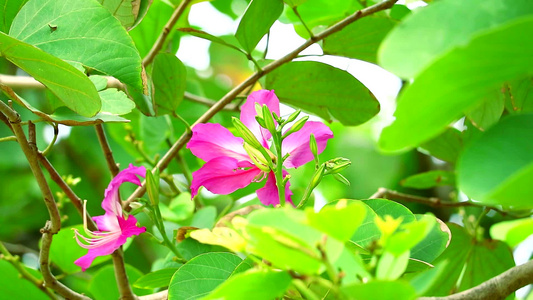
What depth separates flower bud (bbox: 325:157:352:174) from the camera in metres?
0.52

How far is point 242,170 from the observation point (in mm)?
591

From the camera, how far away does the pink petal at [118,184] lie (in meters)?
0.61

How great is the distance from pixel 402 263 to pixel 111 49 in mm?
319

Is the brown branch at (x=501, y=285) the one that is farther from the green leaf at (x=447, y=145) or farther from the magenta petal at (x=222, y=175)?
the green leaf at (x=447, y=145)

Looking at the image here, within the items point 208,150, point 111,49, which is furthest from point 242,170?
point 111,49

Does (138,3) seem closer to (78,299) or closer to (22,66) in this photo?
(22,66)

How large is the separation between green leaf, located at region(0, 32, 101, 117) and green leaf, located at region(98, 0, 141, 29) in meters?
0.18

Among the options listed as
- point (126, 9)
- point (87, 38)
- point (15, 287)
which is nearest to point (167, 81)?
point (126, 9)

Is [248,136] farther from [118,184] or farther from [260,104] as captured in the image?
[118,184]

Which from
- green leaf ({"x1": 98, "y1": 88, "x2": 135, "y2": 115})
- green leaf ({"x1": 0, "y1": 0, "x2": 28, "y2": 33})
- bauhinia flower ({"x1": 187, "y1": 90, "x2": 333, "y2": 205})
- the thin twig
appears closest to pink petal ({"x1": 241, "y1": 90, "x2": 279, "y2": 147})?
bauhinia flower ({"x1": 187, "y1": 90, "x2": 333, "y2": 205})

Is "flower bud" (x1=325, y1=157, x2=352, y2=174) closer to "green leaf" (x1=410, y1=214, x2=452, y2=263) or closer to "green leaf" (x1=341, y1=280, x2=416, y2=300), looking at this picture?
"green leaf" (x1=410, y1=214, x2=452, y2=263)

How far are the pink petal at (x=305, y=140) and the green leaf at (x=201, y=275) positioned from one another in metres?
0.12

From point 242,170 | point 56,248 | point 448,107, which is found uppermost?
point 448,107

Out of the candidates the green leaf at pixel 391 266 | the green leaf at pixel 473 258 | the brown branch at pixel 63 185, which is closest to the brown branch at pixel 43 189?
the brown branch at pixel 63 185
